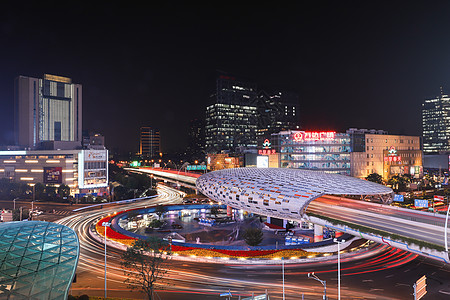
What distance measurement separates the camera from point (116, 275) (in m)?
38.4

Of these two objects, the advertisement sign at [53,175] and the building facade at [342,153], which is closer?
the advertisement sign at [53,175]

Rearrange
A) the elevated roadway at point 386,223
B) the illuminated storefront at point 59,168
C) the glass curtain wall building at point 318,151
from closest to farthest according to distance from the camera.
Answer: the elevated roadway at point 386,223 → the illuminated storefront at point 59,168 → the glass curtain wall building at point 318,151

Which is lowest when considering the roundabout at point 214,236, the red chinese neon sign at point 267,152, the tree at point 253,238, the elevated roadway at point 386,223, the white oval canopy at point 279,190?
the roundabout at point 214,236

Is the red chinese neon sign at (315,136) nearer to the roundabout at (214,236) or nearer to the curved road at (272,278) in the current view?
the roundabout at (214,236)

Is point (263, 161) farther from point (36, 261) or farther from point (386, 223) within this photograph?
point (36, 261)

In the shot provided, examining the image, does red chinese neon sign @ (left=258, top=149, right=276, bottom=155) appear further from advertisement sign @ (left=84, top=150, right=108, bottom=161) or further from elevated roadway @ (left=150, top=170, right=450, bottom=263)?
elevated roadway @ (left=150, top=170, right=450, bottom=263)

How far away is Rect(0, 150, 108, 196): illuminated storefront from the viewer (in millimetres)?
115188

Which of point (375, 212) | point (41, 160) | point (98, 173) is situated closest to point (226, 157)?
point (98, 173)

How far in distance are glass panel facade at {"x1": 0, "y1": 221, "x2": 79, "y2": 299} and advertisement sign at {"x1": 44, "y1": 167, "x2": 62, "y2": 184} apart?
95.2 meters

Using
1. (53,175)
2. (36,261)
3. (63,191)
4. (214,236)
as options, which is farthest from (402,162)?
(36,261)

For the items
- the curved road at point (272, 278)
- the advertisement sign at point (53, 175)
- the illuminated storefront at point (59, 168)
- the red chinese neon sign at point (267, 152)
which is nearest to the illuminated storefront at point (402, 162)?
the red chinese neon sign at point (267, 152)

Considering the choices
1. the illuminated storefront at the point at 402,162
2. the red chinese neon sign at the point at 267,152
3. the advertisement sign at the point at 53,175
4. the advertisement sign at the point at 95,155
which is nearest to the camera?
the advertisement sign at the point at 53,175

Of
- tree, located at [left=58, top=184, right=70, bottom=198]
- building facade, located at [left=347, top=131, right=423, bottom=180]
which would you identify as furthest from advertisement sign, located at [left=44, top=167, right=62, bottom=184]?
building facade, located at [left=347, top=131, right=423, bottom=180]

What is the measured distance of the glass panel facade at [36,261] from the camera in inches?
885
